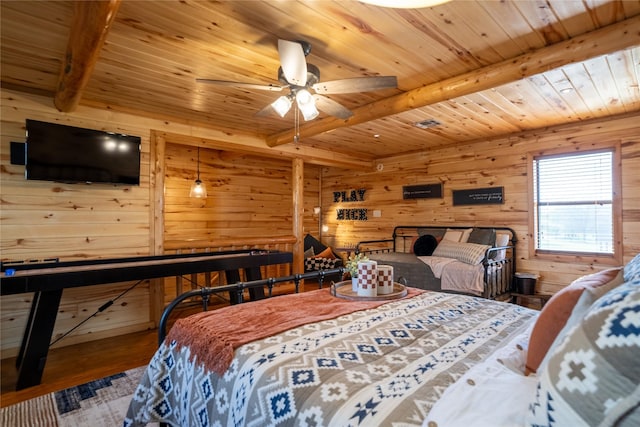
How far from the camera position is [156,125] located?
3.69m

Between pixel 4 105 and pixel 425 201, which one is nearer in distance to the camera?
pixel 4 105

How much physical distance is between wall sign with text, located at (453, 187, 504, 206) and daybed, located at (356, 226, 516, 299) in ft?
1.25

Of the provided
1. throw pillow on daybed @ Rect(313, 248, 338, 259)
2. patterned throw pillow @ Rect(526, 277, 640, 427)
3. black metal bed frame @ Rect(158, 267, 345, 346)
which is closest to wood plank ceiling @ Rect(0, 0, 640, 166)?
black metal bed frame @ Rect(158, 267, 345, 346)

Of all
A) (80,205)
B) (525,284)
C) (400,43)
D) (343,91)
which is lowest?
(525,284)

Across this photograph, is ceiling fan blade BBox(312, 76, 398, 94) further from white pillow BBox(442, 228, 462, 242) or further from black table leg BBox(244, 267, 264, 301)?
white pillow BBox(442, 228, 462, 242)

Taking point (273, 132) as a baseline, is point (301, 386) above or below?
below

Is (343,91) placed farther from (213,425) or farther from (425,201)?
(425,201)

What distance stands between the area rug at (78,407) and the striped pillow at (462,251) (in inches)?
142

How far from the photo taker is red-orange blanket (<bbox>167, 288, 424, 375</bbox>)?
1.26 meters

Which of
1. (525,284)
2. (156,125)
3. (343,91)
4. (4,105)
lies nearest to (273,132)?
(156,125)

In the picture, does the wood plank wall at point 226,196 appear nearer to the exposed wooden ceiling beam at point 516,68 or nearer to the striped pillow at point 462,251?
the striped pillow at point 462,251

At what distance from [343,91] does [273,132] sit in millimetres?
2323

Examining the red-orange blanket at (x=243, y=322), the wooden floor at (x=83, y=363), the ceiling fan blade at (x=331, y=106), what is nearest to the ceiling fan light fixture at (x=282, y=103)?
the ceiling fan blade at (x=331, y=106)

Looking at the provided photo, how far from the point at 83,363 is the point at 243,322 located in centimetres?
227
